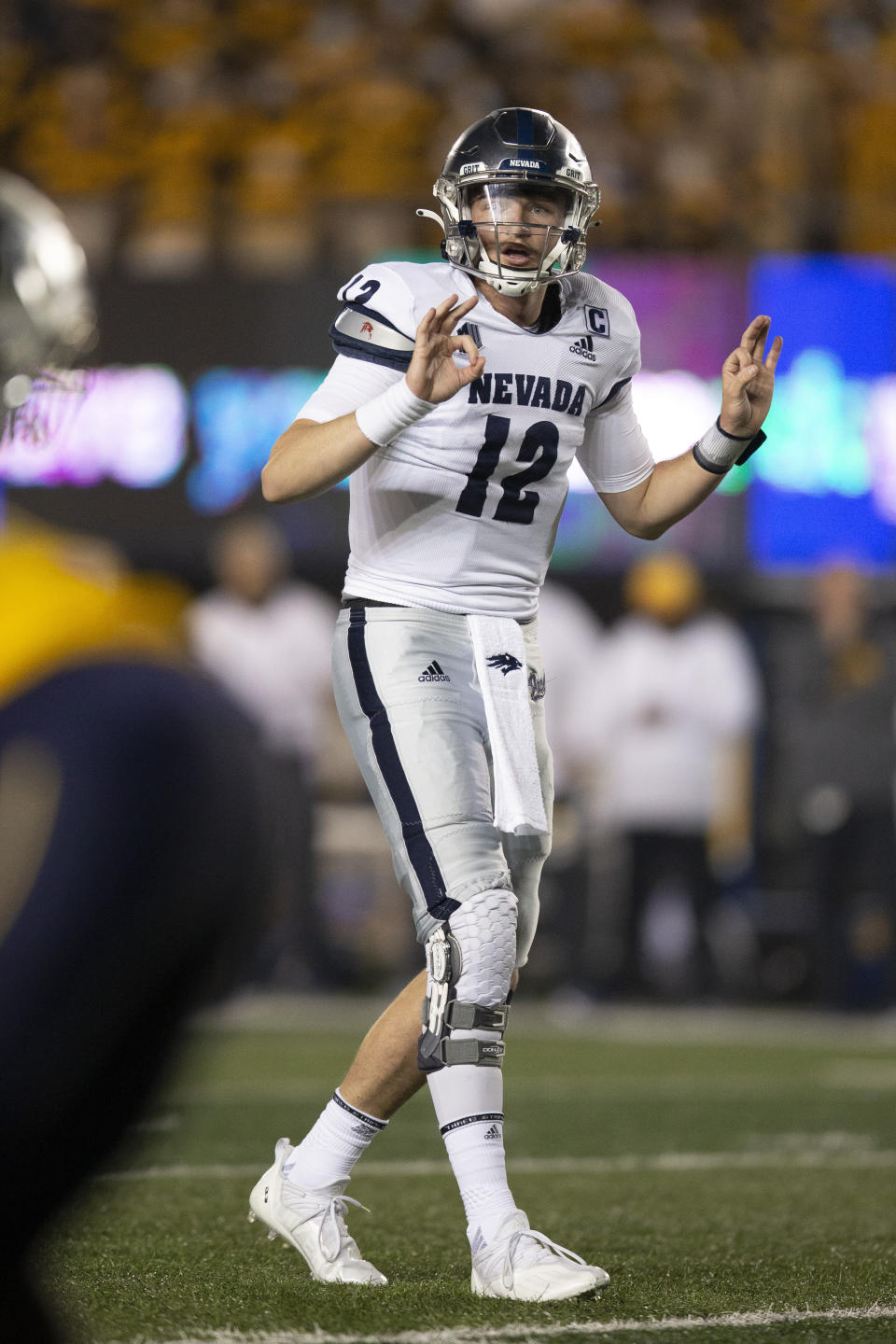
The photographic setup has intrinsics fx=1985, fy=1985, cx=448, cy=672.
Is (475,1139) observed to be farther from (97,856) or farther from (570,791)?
(570,791)

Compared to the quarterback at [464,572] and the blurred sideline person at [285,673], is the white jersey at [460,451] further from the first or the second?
the blurred sideline person at [285,673]

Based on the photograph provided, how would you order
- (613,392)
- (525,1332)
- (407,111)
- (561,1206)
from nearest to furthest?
(525,1332) < (613,392) < (561,1206) < (407,111)

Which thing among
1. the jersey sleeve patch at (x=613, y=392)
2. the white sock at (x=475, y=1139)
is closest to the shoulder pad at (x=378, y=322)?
the jersey sleeve patch at (x=613, y=392)

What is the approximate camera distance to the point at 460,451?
3053mm

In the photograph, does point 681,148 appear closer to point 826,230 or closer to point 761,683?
point 826,230

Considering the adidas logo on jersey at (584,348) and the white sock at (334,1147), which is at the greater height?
the adidas logo on jersey at (584,348)

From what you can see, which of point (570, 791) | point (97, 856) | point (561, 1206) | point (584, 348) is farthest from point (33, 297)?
point (570, 791)

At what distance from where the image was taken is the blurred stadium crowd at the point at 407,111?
10320 millimetres

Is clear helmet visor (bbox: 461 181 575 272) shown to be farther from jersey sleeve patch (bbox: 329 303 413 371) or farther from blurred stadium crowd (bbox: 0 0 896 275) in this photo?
blurred stadium crowd (bbox: 0 0 896 275)

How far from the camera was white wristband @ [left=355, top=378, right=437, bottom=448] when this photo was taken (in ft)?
9.21

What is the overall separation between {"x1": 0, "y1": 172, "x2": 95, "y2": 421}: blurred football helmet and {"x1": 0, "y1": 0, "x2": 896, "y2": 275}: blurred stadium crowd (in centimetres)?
835

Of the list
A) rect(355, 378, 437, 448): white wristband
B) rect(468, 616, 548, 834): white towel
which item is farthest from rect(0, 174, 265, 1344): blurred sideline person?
rect(468, 616, 548, 834): white towel

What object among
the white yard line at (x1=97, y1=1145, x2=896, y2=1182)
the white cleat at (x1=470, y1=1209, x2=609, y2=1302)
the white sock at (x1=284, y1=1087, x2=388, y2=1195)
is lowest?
the white yard line at (x1=97, y1=1145, x2=896, y2=1182)

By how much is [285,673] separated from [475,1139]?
203 inches
